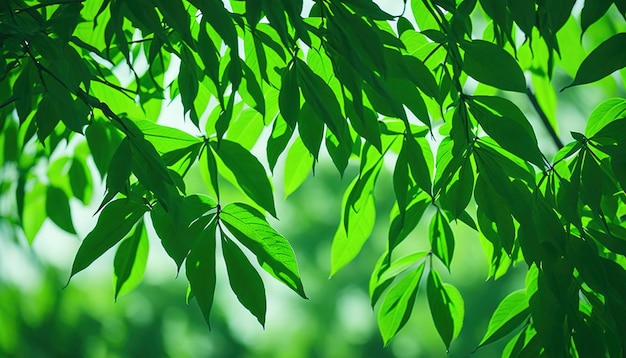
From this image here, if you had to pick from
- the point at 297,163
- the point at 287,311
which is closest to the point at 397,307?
the point at 297,163

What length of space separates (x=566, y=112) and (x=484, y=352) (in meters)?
1.41

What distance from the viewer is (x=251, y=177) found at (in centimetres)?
49

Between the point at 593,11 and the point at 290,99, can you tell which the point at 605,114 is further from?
the point at 290,99

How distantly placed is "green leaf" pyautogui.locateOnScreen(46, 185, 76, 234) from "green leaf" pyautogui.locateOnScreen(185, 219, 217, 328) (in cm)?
36

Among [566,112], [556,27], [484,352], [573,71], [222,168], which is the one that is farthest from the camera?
[484,352]

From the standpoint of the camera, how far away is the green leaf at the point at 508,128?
18.1 inches

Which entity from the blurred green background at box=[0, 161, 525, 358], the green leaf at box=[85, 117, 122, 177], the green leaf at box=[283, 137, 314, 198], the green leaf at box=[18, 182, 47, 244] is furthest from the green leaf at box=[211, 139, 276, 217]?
the blurred green background at box=[0, 161, 525, 358]

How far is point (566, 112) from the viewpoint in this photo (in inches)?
134

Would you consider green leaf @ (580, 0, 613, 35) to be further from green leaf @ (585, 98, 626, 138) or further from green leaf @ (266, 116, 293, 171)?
green leaf @ (266, 116, 293, 171)

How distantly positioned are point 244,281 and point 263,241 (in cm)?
3

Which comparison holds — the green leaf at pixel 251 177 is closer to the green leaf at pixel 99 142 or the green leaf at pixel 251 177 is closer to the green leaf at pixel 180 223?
the green leaf at pixel 180 223

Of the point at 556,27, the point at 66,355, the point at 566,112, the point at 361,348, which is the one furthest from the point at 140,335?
the point at 556,27

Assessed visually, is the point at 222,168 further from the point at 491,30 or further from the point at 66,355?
the point at 66,355

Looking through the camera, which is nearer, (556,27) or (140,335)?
(556,27)
